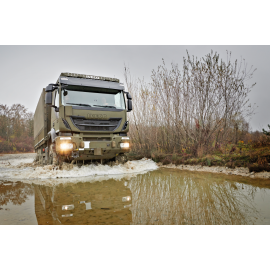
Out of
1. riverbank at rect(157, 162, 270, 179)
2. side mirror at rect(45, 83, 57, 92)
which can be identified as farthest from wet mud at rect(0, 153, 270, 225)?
side mirror at rect(45, 83, 57, 92)

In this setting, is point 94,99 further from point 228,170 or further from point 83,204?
point 228,170

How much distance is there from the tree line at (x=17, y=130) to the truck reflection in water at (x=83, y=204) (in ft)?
45.7

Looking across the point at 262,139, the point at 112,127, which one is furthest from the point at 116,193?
the point at 262,139

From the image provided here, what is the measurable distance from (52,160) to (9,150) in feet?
47.8

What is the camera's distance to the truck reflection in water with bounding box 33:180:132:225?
8.41 feet

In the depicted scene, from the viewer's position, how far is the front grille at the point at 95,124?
5993mm

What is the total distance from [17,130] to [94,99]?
14702 mm

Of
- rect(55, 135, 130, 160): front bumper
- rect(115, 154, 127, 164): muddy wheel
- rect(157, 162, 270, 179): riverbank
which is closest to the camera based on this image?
rect(157, 162, 270, 179): riverbank

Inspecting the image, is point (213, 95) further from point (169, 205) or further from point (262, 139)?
point (169, 205)

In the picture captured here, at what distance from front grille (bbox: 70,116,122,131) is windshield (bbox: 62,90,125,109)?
429 mm

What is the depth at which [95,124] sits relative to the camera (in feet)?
20.3

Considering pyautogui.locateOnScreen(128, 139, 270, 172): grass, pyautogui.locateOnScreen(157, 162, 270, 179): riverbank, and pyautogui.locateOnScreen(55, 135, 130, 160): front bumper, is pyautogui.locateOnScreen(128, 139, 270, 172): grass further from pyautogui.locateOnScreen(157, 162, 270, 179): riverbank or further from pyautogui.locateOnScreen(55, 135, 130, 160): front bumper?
pyautogui.locateOnScreen(55, 135, 130, 160): front bumper

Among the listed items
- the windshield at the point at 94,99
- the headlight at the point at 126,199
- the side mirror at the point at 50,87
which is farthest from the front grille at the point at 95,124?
the headlight at the point at 126,199

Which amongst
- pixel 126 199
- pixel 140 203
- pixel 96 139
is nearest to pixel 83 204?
pixel 126 199
